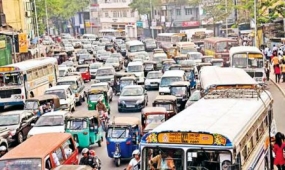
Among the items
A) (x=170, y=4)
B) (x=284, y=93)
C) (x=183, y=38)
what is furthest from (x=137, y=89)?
(x=170, y=4)

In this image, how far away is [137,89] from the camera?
120 feet

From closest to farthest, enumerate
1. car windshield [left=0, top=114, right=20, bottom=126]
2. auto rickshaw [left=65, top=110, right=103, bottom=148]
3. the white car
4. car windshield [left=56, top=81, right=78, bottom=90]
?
1. auto rickshaw [left=65, top=110, right=103, bottom=148]
2. the white car
3. car windshield [left=0, top=114, right=20, bottom=126]
4. car windshield [left=56, top=81, right=78, bottom=90]

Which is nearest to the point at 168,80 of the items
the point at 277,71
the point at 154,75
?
the point at 154,75

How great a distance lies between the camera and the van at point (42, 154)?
1706 cm

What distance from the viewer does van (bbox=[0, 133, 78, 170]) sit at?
672 inches

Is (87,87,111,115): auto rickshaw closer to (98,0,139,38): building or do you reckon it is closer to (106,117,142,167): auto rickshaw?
(106,117,142,167): auto rickshaw

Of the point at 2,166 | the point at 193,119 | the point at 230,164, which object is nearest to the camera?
the point at 230,164

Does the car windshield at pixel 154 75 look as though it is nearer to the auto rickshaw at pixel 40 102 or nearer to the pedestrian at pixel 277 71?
the pedestrian at pixel 277 71

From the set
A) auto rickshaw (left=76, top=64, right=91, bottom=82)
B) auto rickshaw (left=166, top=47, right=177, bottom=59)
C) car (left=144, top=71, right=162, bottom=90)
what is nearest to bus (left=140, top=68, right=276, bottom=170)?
car (left=144, top=71, right=162, bottom=90)

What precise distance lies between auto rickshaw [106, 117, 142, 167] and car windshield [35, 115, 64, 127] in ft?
13.1

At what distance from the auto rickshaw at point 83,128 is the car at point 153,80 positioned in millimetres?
18456

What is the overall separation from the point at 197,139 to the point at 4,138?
14626 millimetres

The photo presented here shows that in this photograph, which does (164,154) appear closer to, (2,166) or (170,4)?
(2,166)

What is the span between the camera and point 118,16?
127 meters
